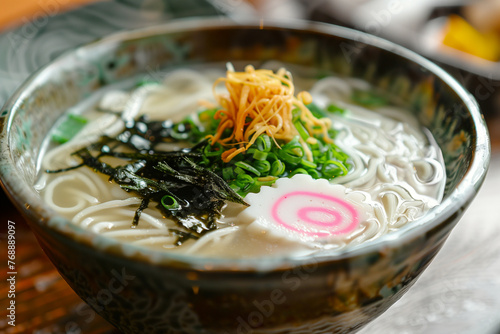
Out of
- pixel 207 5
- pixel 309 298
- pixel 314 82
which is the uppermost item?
pixel 207 5

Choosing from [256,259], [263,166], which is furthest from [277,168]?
[256,259]

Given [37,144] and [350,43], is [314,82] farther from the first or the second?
[37,144]

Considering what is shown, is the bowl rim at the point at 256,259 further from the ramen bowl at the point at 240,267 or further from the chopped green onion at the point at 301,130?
the chopped green onion at the point at 301,130

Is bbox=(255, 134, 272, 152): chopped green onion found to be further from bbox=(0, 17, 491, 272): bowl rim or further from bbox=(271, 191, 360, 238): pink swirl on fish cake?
bbox=(0, 17, 491, 272): bowl rim

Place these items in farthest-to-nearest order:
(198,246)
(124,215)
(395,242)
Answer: (124,215) < (198,246) < (395,242)

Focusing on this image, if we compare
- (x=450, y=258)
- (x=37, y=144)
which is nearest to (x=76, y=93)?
(x=37, y=144)

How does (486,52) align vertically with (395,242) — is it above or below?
above

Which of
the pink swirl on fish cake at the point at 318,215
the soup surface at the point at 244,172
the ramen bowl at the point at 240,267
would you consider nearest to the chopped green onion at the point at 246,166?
the soup surface at the point at 244,172
